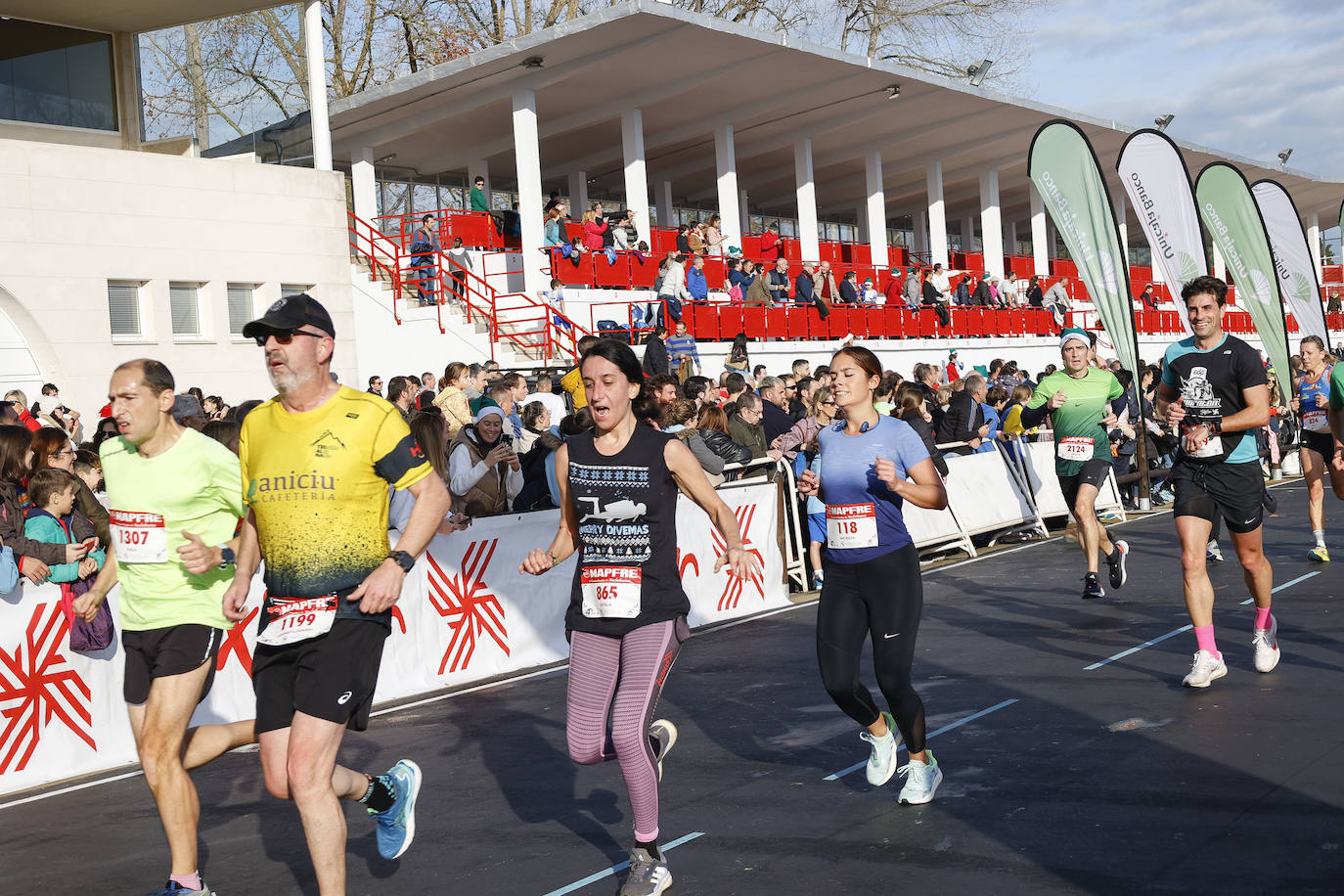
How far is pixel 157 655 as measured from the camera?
204 inches

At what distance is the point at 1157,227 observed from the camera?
16.2 metres

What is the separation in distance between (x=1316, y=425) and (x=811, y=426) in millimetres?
4283

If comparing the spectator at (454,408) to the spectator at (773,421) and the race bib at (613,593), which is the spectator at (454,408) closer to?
the spectator at (773,421)

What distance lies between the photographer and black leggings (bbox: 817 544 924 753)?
576 cm

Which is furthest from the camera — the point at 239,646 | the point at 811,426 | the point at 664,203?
the point at 664,203

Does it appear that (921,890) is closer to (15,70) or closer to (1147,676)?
(1147,676)

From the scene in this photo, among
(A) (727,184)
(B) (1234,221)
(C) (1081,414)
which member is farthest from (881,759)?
(A) (727,184)

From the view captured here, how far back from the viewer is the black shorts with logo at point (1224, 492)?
769 centimetres

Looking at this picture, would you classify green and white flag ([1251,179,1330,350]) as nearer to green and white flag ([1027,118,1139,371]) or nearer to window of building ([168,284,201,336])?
green and white flag ([1027,118,1139,371])

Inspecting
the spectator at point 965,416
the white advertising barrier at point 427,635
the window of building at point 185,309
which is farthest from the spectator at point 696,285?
the white advertising barrier at point 427,635

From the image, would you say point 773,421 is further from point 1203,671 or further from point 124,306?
point 124,306

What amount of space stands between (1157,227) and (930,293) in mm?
15263

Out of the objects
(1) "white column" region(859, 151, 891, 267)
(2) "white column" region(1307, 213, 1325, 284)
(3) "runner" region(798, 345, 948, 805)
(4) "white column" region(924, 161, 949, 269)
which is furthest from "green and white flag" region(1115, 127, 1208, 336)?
(2) "white column" region(1307, 213, 1325, 284)

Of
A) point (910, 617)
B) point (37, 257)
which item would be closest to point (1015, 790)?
point (910, 617)
